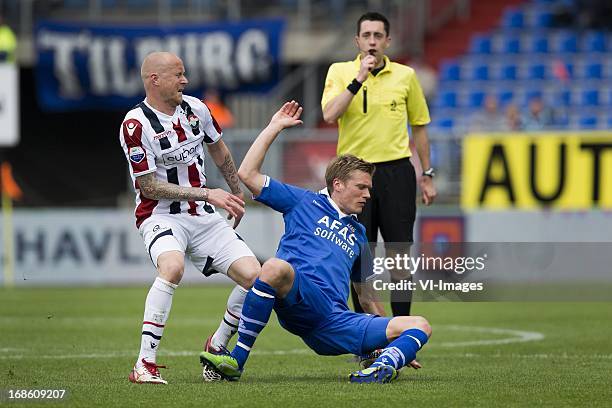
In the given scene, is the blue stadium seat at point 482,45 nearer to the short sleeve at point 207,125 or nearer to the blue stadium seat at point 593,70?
the blue stadium seat at point 593,70

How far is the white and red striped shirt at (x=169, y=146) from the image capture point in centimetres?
796

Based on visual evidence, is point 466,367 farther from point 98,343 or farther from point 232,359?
point 98,343

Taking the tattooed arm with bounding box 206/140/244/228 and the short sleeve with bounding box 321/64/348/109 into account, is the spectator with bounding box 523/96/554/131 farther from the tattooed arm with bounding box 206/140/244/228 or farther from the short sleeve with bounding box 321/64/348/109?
the tattooed arm with bounding box 206/140/244/228

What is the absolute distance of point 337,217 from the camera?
309 inches

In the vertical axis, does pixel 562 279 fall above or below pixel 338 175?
below

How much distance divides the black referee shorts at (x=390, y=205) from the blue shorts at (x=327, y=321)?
1.67m

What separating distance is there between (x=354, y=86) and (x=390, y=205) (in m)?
0.93

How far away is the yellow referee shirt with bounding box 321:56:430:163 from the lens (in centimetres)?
941

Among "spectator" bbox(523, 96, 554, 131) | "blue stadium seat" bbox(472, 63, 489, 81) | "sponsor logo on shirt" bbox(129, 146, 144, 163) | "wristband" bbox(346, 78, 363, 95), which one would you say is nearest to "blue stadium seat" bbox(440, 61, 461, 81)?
"blue stadium seat" bbox(472, 63, 489, 81)

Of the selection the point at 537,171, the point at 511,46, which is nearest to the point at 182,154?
the point at 537,171

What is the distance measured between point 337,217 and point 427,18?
62.7ft

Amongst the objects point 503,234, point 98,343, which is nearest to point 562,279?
point 503,234

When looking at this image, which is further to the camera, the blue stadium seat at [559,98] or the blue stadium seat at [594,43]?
the blue stadium seat at [594,43]

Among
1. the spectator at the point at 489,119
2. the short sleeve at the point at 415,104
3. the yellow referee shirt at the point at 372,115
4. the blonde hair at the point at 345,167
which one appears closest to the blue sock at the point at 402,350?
the blonde hair at the point at 345,167
